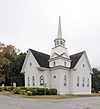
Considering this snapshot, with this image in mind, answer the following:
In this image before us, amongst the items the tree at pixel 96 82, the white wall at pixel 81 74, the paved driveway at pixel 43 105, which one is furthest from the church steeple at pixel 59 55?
the tree at pixel 96 82

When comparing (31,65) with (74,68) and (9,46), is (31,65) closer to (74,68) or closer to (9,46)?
(74,68)

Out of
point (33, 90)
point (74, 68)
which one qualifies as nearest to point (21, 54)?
point (74, 68)

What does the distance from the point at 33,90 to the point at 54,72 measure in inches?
372

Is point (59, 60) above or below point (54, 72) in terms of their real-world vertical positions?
above

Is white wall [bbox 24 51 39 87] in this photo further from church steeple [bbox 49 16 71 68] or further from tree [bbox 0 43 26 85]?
tree [bbox 0 43 26 85]

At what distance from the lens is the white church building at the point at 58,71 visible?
35.9 m

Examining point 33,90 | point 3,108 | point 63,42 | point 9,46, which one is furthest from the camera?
point 9,46

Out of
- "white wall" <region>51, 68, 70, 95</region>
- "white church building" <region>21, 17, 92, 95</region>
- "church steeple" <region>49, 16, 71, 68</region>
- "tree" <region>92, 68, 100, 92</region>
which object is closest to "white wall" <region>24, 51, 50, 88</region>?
"white church building" <region>21, 17, 92, 95</region>

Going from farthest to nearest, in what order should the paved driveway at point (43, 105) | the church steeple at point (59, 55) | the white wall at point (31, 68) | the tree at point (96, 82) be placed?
1. the tree at point (96, 82)
2. the church steeple at point (59, 55)
3. the white wall at point (31, 68)
4. the paved driveway at point (43, 105)

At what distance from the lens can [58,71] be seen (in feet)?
118

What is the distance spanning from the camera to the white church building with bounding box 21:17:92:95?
35938 millimetres

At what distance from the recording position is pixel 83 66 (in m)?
40.2

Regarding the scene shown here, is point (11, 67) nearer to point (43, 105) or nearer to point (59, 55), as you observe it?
point (59, 55)

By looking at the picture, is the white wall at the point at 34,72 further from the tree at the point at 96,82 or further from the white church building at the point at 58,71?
the tree at the point at 96,82
